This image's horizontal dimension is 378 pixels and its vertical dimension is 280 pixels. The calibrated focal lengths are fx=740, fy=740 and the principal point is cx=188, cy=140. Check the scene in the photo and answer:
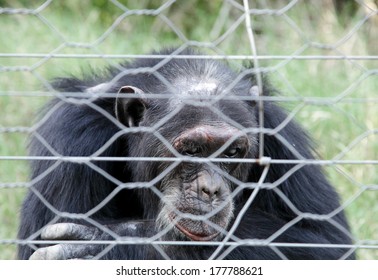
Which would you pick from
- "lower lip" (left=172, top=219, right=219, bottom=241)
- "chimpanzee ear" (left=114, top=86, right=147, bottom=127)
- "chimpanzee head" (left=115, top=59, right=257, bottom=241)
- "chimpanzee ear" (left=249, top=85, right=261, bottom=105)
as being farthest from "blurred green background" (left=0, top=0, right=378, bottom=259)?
"lower lip" (left=172, top=219, right=219, bottom=241)

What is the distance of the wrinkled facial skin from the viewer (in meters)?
2.77

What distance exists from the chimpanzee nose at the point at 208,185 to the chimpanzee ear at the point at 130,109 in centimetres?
46

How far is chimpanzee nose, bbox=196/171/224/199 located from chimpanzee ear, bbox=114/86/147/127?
1.51 ft

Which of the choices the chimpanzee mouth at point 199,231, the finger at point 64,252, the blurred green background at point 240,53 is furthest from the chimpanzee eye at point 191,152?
the blurred green background at point 240,53

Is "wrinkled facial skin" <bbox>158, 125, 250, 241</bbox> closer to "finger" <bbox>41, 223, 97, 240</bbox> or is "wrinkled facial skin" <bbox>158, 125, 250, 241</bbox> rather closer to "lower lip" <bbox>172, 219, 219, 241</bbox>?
"lower lip" <bbox>172, 219, 219, 241</bbox>

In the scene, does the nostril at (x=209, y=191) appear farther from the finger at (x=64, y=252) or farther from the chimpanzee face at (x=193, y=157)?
the finger at (x=64, y=252)

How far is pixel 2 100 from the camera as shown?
17.3 ft

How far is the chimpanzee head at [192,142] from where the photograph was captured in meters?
2.79

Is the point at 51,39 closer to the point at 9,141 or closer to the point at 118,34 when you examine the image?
the point at 118,34

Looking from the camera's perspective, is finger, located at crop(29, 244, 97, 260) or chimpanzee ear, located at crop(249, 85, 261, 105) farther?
chimpanzee ear, located at crop(249, 85, 261, 105)

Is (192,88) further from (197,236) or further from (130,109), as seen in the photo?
(197,236)

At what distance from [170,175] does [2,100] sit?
2703 mm

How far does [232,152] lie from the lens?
2973 mm

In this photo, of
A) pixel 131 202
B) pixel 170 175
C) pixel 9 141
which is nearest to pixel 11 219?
pixel 9 141
